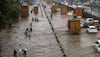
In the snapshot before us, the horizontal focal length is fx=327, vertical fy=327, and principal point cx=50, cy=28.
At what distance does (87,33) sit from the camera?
1325 inches

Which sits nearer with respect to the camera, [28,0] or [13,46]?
[13,46]

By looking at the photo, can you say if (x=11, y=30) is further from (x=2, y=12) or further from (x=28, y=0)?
(x=28, y=0)

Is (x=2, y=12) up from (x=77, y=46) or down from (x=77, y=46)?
up

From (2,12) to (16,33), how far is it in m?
9.72

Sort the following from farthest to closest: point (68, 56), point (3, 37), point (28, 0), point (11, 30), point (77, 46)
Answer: point (28, 0) → point (11, 30) → point (3, 37) → point (77, 46) → point (68, 56)

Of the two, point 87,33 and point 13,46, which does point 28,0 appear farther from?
point 13,46

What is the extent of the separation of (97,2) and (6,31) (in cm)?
3245

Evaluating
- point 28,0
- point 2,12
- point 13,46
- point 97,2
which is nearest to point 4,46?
point 13,46

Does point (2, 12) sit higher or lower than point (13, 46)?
higher

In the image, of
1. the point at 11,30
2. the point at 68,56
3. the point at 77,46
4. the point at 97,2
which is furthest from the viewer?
the point at 97,2

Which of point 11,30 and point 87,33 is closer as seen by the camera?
point 87,33

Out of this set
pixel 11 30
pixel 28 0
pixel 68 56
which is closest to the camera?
pixel 68 56

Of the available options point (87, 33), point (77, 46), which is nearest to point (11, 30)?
point (87, 33)

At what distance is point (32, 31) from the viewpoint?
3622cm
